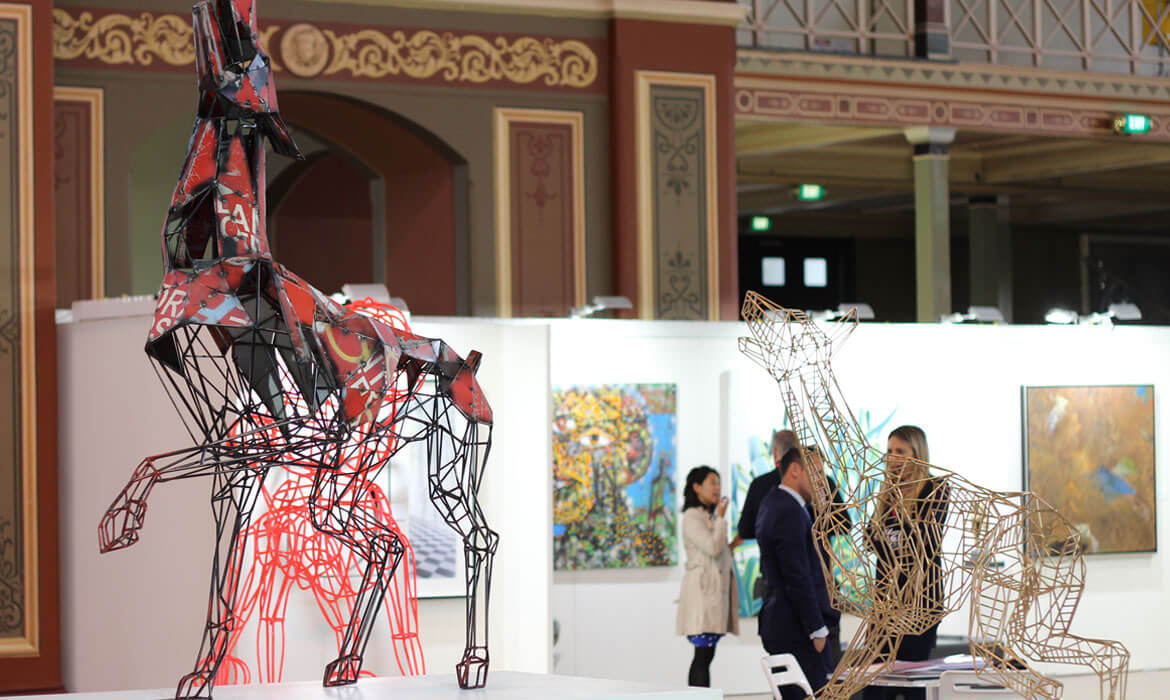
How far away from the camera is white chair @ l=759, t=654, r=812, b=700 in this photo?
4.78 m

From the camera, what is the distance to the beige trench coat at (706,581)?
22.3 feet

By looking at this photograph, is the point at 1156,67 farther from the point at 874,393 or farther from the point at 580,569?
the point at 580,569

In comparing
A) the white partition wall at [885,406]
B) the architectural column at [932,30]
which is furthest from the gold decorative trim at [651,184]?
the architectural column at [932,30]

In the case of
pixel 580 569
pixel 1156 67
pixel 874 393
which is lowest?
pixel 580 569

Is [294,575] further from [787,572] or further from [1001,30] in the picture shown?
[1001,30]

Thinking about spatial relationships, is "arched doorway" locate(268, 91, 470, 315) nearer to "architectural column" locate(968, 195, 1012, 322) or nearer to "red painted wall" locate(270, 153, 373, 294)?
"red painted wall" locate(270, 153, 373, 294)

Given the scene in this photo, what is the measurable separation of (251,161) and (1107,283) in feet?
51.9

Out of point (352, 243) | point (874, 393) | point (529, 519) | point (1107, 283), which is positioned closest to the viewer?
point (529, 519)

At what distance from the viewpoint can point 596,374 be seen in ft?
23.6

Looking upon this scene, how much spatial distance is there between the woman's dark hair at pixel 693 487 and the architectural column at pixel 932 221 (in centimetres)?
390

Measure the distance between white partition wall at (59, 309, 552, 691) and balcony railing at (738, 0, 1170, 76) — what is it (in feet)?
14.3

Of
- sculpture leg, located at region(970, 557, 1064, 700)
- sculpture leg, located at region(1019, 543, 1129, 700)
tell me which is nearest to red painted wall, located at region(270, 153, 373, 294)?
sculpture leg, located at region(1019, 543, 1129, 700)

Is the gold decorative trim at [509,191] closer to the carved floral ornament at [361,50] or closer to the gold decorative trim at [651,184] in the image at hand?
the carved floral ornament at [361,50]

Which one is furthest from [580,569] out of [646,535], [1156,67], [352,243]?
[1156,67]
